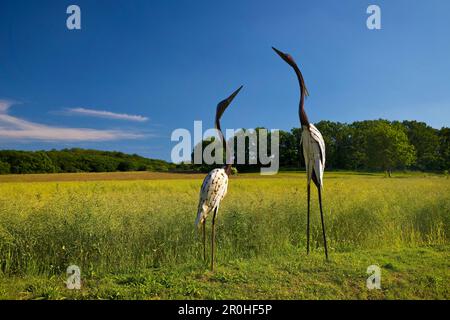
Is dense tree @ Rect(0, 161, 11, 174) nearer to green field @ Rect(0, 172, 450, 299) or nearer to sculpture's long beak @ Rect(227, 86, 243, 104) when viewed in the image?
green field @ Rect(0, 172, 450, 299)

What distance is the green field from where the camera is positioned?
A: 5.14 meters

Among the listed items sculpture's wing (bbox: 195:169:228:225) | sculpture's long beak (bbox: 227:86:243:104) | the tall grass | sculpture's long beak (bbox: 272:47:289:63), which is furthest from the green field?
sculpture's long beak (bbox: 272:47:289:63)

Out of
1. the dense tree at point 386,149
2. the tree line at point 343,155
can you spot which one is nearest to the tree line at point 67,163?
the tree line at point 343,155

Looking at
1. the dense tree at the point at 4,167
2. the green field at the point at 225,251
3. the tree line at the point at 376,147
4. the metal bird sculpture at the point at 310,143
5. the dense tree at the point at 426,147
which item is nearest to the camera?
the green field at the point at 225,251

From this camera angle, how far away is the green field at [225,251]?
514 centimetres

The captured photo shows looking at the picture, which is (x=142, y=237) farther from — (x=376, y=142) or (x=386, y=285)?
(x=376, y=142)

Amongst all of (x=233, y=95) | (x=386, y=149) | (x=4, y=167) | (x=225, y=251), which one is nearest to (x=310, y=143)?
(x=233, y=95)

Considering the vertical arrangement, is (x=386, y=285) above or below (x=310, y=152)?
below

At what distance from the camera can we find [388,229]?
8828 mm

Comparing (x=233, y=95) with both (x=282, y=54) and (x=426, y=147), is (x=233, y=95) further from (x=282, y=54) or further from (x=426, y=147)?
(x=426, y=147)

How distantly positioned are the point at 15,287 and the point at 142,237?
264 cm

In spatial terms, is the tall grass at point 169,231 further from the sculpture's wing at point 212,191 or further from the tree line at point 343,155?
the tree line at point 343,155

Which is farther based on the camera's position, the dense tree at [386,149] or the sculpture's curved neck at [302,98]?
the dense tree at [386,149]
